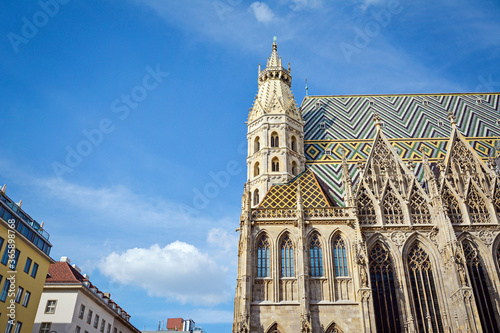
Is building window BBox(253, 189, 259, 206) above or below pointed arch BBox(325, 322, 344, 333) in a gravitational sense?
above

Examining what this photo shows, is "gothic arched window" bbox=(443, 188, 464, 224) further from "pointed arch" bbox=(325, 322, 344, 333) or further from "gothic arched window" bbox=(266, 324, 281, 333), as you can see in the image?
"gothic arched window" bbox=(266, 324, 281, 333)

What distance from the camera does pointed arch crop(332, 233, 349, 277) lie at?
2430 cm

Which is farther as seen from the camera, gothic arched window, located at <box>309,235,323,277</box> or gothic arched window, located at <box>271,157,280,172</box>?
gothic arched window, located at <box>271,157,280,172</box>

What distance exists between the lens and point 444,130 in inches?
1383

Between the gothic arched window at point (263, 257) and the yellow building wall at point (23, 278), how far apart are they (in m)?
13.2

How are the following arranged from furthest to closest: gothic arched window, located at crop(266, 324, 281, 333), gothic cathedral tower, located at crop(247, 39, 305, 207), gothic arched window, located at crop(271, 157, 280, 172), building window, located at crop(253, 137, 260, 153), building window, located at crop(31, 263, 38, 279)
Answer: building window, located at crop(253, 137, 260, 153) → gothic arched window, located at crop(271, 157, 280, 172) → gothic cathedral tower, located at crop(247, 39, 305, 207) → building window, located at crop(31, 263, 38, 279) → gothic arched window, located at crop(266, 324, 281, 333)

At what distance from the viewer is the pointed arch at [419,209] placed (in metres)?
26.1

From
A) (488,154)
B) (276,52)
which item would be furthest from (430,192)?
(276,52)

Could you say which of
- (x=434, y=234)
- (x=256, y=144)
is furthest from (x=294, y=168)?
(x=434, y=234)

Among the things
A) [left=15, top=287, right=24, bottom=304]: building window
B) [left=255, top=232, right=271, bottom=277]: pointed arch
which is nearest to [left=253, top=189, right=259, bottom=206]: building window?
[left=255, top=232, right=271, bottom=277]: pointed arch

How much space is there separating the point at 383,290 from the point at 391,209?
16.1 ft

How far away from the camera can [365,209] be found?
86.7 ft

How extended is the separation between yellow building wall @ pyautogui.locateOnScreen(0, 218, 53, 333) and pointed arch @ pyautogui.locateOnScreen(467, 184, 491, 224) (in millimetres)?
25796

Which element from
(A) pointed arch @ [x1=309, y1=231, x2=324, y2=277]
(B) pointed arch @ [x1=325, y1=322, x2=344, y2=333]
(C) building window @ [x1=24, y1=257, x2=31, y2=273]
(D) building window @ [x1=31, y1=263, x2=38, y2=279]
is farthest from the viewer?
(D) building window @ [x1=31, y1=263, x2=38, y2=279]
